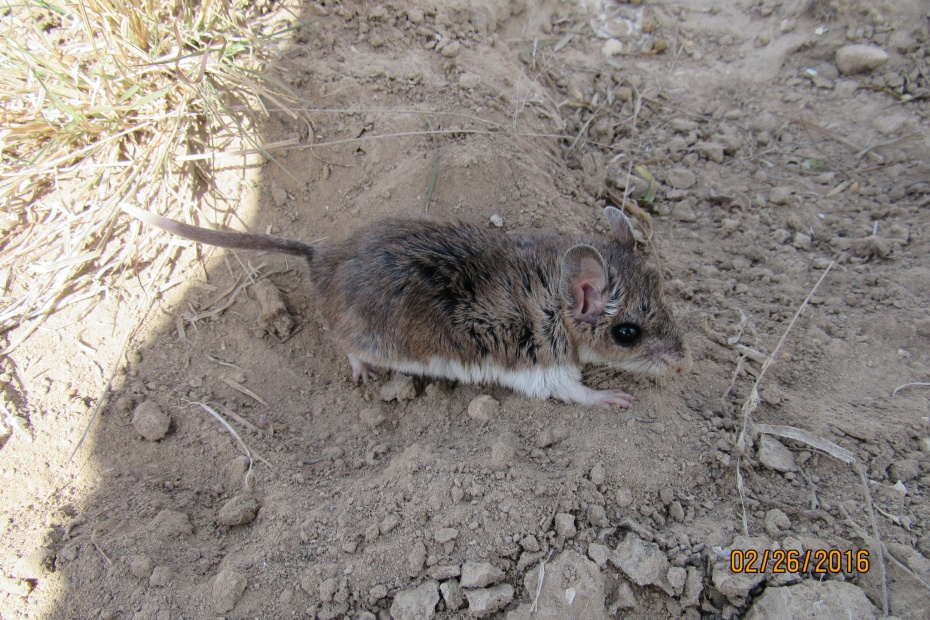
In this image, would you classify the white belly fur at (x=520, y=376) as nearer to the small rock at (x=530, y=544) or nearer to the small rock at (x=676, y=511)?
the small rock at (x=676, y=511)

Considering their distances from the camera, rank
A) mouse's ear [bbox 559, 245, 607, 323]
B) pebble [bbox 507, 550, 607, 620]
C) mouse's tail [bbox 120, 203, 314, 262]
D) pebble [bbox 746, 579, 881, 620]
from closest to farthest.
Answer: pebble [bbox 746, 579, 881, 620]
pebble [bbox 507, 550, 607, 620]
mouse's ear [bbox 559, 245, 607, 323]
mouse's tail [bbox 120, 203, 314, 262]

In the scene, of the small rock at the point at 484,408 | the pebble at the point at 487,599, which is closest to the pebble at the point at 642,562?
the pebble at the point at 487,599

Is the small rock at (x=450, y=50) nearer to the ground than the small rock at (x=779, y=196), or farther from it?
farther from it

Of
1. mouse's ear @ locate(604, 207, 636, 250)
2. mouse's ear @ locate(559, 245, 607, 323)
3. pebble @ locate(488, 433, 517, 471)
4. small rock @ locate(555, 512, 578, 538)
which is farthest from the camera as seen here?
mouse's ear @ locate(604, 207, 636, 250)

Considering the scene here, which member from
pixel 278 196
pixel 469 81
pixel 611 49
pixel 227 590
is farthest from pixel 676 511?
pixel 611 49

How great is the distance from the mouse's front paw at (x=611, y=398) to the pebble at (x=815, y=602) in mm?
1219

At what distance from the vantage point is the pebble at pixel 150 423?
10.4 feet

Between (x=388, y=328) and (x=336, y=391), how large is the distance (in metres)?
0.67

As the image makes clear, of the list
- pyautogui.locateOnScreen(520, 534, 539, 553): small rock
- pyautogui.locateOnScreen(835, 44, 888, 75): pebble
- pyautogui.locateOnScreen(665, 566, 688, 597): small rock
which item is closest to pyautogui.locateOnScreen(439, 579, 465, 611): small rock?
pyautogui.locateOnScreen(520, 534, 539, 553): small rock

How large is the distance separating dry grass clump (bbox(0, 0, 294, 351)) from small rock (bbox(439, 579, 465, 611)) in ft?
10.1

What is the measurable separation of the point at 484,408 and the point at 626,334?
999mm

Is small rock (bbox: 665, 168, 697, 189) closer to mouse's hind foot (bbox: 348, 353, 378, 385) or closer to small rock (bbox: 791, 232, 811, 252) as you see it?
small rock (bbox: 791, 232, 811, 252)

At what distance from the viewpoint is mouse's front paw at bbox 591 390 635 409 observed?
327 centimetres

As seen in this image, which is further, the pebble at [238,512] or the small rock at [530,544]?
the pebble at [238,512]
